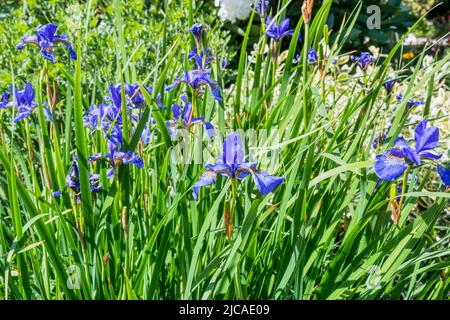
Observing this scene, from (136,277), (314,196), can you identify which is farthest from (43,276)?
(314,196)

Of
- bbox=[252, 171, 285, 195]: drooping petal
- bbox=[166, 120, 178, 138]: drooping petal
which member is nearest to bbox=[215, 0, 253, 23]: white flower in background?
bbox=[166, 120, 178, 138]: drooping petal

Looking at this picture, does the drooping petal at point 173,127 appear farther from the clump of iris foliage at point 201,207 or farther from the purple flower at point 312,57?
the purple flower at point 312,57

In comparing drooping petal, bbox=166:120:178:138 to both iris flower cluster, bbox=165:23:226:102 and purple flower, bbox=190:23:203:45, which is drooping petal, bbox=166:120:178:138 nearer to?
iris flower cluster, bbox=165:23:226:102

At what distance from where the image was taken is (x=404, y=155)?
1.40 m

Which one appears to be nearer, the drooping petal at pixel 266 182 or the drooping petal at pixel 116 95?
the drooping petal at pixel 266 182

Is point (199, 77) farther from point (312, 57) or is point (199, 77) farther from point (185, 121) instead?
point (312, 57)

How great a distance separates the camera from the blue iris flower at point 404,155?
1.36 meters

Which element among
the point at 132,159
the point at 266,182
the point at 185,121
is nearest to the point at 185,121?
the point at 185,121

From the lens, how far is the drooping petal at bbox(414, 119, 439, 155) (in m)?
1.42

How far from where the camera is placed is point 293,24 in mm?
5621

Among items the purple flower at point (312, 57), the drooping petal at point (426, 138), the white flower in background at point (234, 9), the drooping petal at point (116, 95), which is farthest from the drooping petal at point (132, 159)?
the white flower in background at point (234, 9)

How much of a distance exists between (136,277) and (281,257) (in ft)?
1.46
